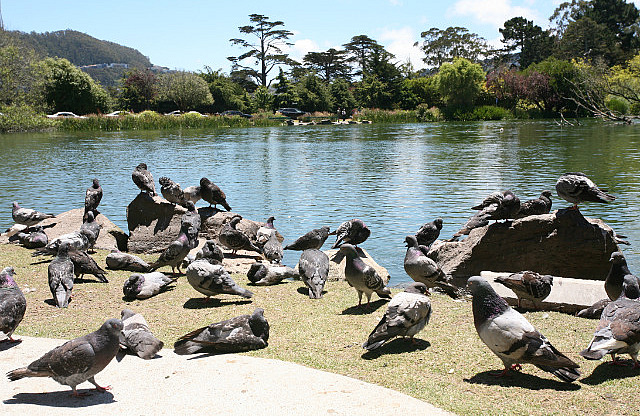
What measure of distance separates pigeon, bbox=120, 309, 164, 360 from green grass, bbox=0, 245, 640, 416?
19.4 inches

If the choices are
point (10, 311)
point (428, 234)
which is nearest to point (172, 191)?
point (428, 234)

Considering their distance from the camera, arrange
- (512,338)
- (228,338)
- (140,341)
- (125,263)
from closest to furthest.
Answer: (512,338)
(140,341)
(228,338)
(125,263)

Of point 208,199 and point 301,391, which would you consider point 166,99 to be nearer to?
point 208,199

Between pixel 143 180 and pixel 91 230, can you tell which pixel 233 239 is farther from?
pixel 143 180

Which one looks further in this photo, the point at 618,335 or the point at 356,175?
the point at 356,175

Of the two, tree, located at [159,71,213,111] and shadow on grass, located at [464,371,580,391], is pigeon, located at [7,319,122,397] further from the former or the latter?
tree, located at [159,71,213,111]

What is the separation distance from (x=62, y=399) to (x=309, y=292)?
4372 millimetres

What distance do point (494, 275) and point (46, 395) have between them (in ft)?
20.3

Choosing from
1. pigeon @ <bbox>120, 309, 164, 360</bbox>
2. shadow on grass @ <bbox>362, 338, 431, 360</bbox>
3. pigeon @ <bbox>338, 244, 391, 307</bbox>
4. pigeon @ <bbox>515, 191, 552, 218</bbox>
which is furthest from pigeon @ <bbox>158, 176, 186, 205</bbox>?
shadow on grass @ <bbox>362, 338, 431, 360</bbox>

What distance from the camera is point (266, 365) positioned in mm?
5465

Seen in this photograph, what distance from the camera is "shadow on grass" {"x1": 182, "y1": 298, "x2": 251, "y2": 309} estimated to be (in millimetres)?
7895

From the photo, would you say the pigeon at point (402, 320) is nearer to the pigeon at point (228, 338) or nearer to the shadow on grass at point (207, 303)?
the pigeon at point (228, 338)

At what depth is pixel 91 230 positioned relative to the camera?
11.5 m

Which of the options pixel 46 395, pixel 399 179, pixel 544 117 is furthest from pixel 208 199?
pixel 544 117
